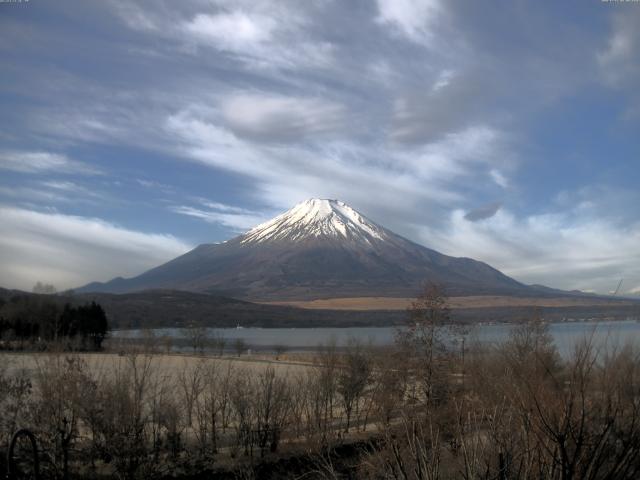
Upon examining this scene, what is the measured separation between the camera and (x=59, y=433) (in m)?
14.0

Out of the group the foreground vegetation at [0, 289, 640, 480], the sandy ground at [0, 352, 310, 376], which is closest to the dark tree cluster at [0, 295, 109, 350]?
the sandy ground at [0, 352, 310, 376]

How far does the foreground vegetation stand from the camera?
239 inches

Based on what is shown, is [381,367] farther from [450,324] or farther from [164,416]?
[164,416]

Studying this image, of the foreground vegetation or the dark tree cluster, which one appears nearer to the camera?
the foreground vegetation

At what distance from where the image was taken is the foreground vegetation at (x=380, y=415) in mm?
6082

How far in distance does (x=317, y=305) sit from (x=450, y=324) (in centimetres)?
15839

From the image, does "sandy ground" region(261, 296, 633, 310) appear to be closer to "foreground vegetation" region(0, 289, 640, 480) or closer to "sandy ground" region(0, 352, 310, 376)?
"sandy ground" region(0, 352, 310, 376)

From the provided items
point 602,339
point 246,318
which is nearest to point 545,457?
point 602,339

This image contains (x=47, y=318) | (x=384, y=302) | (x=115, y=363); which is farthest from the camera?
(x=384, y=302)

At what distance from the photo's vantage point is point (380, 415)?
1877cm

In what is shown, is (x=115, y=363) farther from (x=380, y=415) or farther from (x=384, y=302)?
(x=384, y=302)

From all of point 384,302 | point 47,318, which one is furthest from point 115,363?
point 384,302

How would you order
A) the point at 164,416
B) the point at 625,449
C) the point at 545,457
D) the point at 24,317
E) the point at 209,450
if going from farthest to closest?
the point at 24,317, the point at 209,450, the point at 164,416, the point at 545,457, the point at 625,449

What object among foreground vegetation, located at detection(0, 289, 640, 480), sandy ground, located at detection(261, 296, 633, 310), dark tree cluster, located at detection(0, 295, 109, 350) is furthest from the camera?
sandy ground, located at detection(261, 296, 633, 310)
